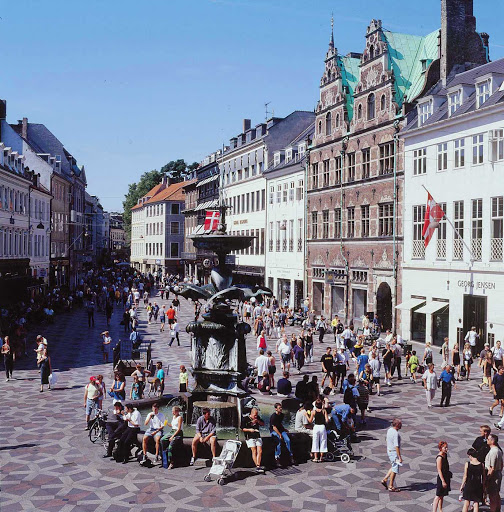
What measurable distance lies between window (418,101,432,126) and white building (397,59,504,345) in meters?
0.06

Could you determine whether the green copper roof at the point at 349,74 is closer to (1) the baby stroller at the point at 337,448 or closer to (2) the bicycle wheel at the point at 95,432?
(1) the baby stroller at the point at 337,448

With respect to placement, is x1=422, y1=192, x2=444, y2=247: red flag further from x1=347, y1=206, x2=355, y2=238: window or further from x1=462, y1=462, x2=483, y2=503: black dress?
x1=462, y1=462, x2=483, y2=503: black dress

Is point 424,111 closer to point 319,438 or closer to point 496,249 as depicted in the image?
point 496,249

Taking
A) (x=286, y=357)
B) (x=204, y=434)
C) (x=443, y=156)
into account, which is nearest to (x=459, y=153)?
(x=443, y=156)

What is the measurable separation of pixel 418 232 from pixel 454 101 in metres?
7.74

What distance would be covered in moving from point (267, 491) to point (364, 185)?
111 ft

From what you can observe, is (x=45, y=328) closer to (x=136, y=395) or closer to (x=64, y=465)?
(x=136, y=395)

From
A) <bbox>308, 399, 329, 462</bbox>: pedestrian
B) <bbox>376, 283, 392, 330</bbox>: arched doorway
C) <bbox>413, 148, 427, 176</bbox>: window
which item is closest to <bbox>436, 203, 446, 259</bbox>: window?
<bbox>413, 148, 427, 176</bbox>: window

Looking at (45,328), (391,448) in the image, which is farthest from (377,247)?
(391,448)

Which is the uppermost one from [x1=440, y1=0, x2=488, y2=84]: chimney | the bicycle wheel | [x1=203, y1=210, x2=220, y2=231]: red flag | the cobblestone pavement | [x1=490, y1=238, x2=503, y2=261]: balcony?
[x1=440, y1=0, x2=488, y2=84]: chimney

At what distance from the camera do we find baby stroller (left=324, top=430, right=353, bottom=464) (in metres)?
16.7

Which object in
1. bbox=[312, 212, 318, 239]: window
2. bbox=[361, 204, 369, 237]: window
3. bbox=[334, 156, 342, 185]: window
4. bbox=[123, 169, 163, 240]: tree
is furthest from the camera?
bbox=[123, 169, 163, 240]: tree

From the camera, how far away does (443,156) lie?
37.3m

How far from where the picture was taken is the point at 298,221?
5681cm
